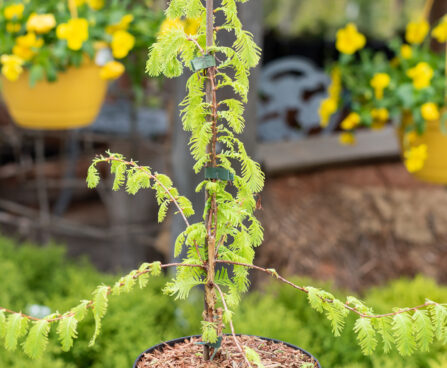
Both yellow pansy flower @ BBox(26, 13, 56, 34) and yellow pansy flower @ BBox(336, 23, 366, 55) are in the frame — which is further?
yellow pansy flower @ BBox(336, 23, 366, 55)

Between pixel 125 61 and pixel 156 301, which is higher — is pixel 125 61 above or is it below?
above

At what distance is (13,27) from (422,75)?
1323mm

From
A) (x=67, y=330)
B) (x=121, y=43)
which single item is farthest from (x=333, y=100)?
(x=67, y=330)

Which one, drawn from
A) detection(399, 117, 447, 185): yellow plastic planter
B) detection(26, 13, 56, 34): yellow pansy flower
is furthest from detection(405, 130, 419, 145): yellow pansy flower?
detection(26, 13, 56, 34): yellow pansy flower

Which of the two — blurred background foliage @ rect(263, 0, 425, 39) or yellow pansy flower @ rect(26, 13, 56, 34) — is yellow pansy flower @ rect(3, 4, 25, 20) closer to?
yellow pansy flower @ rect(26, 13, 56, 34)

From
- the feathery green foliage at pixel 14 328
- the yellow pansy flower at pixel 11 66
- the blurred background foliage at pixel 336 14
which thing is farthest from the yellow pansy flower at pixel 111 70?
the blurred background foliage at pixel 336 14

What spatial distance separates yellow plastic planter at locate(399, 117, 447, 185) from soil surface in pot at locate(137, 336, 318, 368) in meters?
1.24

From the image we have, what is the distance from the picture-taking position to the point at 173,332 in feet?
6.02

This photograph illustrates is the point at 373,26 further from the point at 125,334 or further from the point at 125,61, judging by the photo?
the point at 125,334

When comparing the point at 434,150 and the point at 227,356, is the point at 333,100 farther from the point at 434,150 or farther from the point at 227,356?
the point at 227,356

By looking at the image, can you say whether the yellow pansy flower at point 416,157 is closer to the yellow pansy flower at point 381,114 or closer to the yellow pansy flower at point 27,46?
the yellow pansy flower at point 381,114

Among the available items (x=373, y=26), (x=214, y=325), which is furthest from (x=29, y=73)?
(x=373, y=26)

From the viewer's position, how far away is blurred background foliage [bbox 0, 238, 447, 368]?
5.52 feet

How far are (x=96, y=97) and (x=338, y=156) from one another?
191 cm
